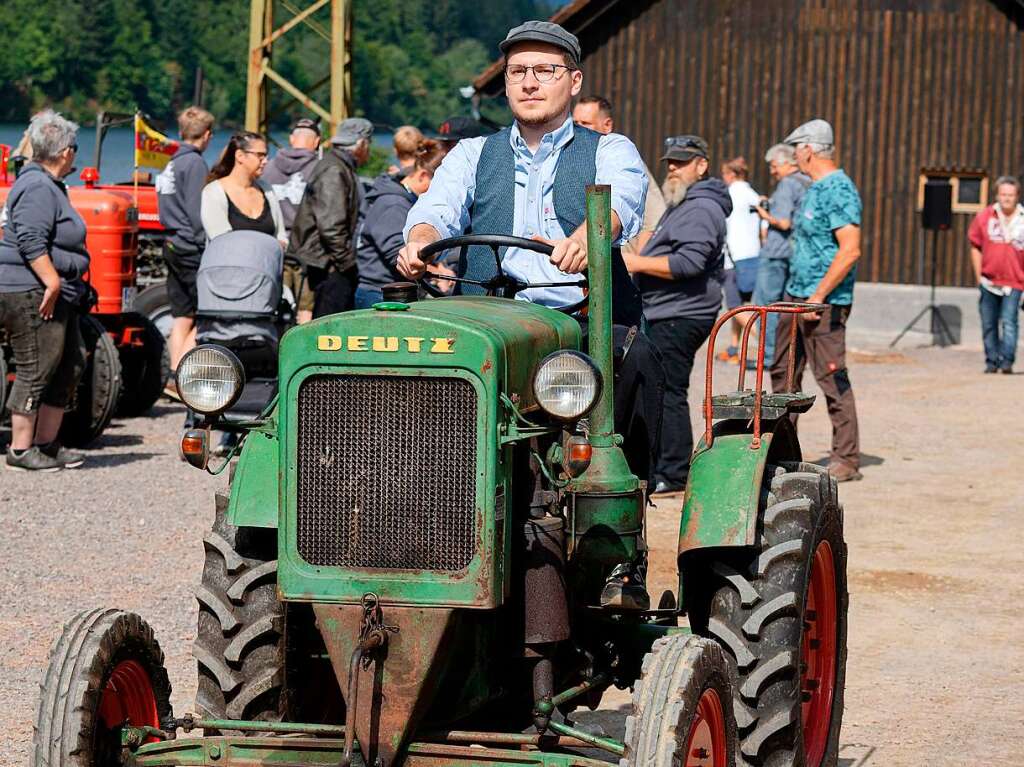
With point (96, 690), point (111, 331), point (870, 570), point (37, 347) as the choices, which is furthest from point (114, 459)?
point (96, 690)

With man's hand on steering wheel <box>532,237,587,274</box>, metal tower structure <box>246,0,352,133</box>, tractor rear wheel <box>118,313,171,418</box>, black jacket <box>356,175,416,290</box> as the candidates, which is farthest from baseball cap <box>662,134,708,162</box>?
metal tower structure <box>246,0,352,133</box>

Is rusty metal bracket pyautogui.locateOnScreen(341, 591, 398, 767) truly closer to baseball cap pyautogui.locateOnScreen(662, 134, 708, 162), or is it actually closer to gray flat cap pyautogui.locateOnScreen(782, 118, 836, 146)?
baseball cap pyautogui.locateOnScreen(662, 134, 708, 162)

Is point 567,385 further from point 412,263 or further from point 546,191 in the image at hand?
point 546,191

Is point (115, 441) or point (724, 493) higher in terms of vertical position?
point (724, 493)

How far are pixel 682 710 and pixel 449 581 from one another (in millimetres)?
601

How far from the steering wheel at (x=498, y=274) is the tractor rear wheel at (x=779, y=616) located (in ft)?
2.69

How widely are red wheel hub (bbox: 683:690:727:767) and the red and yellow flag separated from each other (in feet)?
40.1

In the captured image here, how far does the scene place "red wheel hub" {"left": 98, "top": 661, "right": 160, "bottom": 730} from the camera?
4414 millimetres

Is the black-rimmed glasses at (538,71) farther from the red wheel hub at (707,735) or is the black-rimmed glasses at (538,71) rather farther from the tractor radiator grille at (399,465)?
the red wheel hub at (707,735)

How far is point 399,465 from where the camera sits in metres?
4.12

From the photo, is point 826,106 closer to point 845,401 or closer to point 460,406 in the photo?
point 845,401

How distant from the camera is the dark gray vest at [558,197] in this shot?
5406mm

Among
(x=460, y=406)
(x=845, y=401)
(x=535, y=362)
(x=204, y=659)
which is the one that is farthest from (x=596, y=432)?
(x=845, y=401)

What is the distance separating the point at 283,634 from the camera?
4.63 meters
